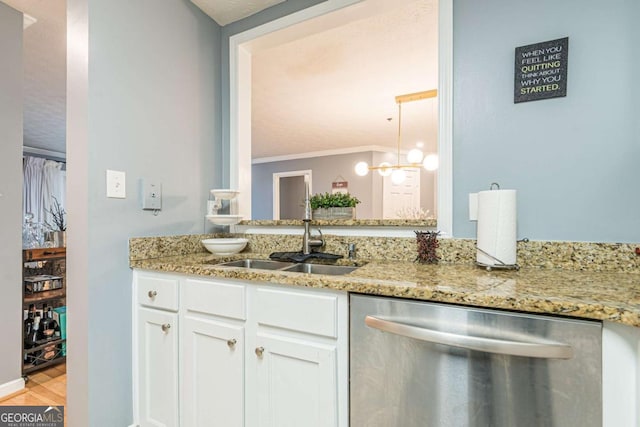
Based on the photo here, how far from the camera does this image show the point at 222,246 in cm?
170

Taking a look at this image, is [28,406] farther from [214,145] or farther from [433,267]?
[433,267]

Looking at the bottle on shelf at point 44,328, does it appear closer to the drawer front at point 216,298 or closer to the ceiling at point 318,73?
the drawer front at point 216,298

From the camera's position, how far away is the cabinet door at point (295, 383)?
3.33 feet

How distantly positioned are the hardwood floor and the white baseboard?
0.10 feet

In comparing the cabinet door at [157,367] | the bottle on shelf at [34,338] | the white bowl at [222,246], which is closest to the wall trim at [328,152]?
the white bowl at [222,246]

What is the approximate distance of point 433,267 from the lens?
4.16ft

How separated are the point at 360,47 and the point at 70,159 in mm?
2086

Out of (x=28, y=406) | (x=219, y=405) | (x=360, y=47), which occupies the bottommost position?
(x=28, y=406)

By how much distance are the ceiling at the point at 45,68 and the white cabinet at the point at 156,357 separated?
1881 mm

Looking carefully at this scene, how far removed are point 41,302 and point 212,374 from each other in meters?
1.97

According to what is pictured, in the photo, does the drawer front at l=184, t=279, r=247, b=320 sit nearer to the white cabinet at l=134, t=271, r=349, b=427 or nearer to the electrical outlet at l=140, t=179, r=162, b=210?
the white cabinet at l=134, t=271, r=349, b=427

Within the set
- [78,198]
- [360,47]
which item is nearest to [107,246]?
[78,198]

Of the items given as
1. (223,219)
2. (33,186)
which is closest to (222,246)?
(223,219)

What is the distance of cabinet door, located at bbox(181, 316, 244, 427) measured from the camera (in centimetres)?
120
